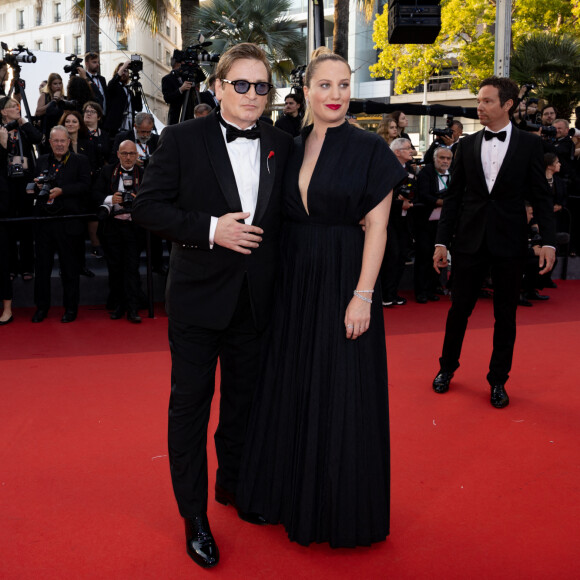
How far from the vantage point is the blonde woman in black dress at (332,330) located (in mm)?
2420

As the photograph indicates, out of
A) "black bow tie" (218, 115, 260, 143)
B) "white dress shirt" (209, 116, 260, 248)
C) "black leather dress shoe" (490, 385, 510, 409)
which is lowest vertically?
"black leather dress shoe" (490, 385, 510, 409)

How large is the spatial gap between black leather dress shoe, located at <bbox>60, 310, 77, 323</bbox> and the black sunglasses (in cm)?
463

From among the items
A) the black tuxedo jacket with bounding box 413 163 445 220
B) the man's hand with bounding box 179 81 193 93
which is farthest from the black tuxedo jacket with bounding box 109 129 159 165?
the black tuxedo jacket with bounding box 413 163 445 220

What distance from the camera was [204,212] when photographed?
7.70 feet

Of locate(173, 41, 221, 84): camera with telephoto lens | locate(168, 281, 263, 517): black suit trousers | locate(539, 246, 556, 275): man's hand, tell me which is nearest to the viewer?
locate(168, 281, 263, 517): black suit trousers

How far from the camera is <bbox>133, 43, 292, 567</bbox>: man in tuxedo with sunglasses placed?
2322mm

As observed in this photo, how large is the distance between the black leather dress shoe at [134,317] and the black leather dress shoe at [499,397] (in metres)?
3.56

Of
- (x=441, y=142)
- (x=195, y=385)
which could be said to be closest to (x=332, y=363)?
(x=195, y=385)

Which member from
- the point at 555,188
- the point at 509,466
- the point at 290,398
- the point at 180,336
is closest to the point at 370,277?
the point at 290,398

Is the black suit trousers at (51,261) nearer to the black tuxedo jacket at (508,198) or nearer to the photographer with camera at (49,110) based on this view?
the photographer with camera at (49,110)

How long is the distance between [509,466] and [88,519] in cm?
202

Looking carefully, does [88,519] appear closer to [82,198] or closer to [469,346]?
[469,346]

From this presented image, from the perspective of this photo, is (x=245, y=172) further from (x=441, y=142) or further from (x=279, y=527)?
(x=441, y=142)

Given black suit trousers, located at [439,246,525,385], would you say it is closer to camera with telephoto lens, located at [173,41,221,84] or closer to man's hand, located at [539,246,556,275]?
man's hand, located at [539,246,556,275]
